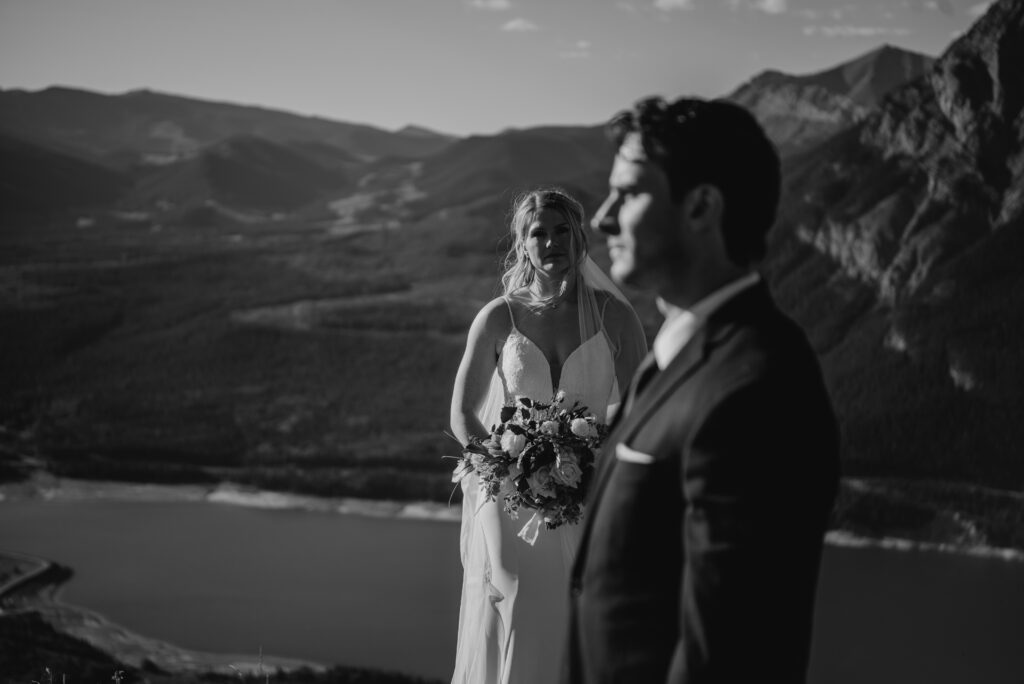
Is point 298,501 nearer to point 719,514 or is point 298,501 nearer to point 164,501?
point 164,501

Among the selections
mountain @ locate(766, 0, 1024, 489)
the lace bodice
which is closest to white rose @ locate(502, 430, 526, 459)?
the lace bodice

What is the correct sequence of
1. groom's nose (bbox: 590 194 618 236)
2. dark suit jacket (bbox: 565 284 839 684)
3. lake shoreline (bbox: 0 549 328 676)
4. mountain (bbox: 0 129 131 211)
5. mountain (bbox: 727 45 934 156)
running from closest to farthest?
dark suit jacket (bbox: 565 284 839 684) < groom's nose (bbox: 590 194 618 236) < lake shoreline (bbox: 0 549 328 676) < mountain (bbox: 727 45 934 156) < mountain (bbox: 0 129 131 211)

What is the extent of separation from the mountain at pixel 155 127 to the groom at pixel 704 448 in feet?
388

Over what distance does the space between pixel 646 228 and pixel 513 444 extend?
2408 mm

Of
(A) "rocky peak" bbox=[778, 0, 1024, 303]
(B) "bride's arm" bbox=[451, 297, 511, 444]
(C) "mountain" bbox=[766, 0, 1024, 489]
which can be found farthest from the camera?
(A) "rocky peak" bbox=[778, 0, 1024, 303]

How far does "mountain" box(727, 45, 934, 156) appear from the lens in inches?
Answer: 3290

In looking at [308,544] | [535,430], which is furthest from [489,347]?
[308,544]

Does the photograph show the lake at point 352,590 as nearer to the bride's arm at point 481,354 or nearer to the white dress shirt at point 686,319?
the bride's arm at point 481,354

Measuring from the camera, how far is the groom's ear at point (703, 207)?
1.80 m

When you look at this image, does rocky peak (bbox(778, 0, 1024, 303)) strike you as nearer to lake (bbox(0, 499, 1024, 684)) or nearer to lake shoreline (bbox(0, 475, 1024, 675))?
lake shoreline (bbox(0, 475, 1024, 675))

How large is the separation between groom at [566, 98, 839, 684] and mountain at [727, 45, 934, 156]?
82022mm

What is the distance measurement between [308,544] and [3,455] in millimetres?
13589

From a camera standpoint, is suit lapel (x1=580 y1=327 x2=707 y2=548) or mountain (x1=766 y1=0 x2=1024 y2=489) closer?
suit lapel (x1=580 y1=327 x2=707 y2=548)

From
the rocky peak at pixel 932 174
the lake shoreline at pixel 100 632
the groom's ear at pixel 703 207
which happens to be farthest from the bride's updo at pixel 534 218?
the rocky peak at pixel 932 174
